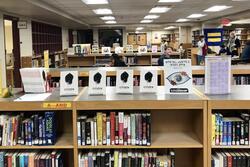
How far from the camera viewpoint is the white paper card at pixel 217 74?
2580 millimetres

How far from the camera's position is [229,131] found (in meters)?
2.43

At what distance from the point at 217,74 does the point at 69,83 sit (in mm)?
1075

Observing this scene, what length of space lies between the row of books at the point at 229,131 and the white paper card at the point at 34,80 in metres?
1.32

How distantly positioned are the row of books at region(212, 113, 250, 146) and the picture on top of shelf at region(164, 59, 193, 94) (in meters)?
0.33

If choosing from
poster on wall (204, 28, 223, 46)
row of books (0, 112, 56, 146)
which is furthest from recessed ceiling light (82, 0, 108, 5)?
row of books (0, 112, 56, 146)

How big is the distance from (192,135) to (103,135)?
27.4 inches

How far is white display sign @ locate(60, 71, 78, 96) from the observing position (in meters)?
2.63

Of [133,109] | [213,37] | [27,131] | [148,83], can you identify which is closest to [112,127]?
[133,109]

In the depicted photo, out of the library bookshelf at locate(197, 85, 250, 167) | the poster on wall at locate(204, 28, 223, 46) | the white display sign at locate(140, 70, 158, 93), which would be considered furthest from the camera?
the poster on wall at locate(204, 28, 223, 46)

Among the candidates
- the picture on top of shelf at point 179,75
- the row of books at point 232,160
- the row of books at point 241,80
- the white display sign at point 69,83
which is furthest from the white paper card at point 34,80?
the row of books at point 241,80

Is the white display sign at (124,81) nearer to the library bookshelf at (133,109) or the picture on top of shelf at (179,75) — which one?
the library bookshelf at (133,109)

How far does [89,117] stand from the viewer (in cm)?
261

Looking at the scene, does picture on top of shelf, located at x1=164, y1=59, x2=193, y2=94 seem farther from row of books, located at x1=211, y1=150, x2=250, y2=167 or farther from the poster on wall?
the poster on wall

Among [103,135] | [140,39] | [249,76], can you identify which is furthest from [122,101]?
[140,39]
